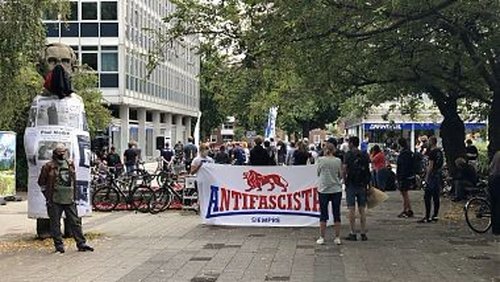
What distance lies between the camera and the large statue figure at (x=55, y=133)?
13.6 m

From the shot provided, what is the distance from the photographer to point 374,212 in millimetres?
18766

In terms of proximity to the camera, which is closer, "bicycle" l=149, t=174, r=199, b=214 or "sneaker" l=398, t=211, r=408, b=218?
"sneaker" l=398, t=211, r=408, b=218

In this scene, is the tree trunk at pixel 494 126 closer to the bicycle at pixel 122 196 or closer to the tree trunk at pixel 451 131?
the tree trunk at pixel 451 131

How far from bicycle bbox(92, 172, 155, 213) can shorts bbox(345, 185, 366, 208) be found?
7.10 meters

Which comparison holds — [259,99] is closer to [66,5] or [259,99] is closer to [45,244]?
[66,5]

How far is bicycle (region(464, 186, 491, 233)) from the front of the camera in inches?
568

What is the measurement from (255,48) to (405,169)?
4773mm

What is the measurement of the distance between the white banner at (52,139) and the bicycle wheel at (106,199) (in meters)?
5.41

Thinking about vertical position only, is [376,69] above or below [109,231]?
above

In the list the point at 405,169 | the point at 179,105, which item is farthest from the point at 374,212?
the point at 179,105

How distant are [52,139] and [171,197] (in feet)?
20.0

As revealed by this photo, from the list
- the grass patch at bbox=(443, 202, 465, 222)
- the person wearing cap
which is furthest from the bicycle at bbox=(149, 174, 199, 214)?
the person wearing cap

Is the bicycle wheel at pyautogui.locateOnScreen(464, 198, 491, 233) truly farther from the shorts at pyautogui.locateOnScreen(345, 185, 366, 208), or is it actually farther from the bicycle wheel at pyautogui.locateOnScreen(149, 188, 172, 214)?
the bicycle wheel at pyautogui.locateOnScreen(149, 188, 172, 214)

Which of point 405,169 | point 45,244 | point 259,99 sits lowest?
point 45,244
